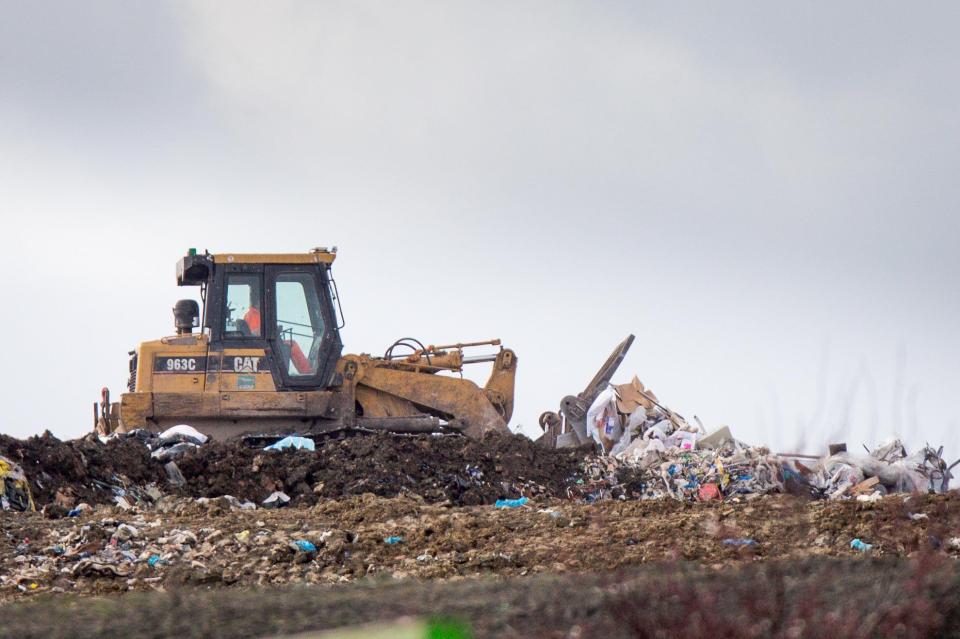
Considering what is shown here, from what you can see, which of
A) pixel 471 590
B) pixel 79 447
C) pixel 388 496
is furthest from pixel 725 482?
pixel 471 590

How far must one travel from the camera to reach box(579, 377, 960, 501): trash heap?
15.2 m

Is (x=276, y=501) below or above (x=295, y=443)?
below

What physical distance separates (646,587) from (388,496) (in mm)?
9151

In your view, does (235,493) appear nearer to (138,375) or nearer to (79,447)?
(79,447)

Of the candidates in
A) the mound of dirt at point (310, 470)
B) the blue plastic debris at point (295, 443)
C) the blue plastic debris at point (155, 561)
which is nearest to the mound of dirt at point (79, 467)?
the mound of dirt at point (310, 470)

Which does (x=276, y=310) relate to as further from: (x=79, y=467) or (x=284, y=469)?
(x=79, y=467)

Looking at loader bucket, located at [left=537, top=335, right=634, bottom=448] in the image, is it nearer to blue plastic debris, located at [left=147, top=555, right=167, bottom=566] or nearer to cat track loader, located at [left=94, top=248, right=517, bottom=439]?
cat track loader, located at [left=94, top=248, right=517, bottom=439]

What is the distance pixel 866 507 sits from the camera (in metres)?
10.1

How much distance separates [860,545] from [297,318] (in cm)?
925

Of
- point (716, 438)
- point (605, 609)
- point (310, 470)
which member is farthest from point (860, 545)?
point (716, 438)

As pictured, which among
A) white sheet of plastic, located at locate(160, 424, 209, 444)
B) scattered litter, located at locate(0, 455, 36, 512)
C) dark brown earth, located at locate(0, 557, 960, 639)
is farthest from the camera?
white sheet of plastic, located at locate(160, 424, 209, 444)

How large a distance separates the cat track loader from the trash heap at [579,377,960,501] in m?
2.30

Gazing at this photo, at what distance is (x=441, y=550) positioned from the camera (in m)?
9.17

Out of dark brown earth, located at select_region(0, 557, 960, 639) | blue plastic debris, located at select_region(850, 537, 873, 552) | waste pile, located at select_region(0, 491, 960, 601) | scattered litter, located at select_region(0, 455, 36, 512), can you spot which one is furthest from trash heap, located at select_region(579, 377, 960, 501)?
dark brown earth, located at select_region(0, 557, 960, 639)
